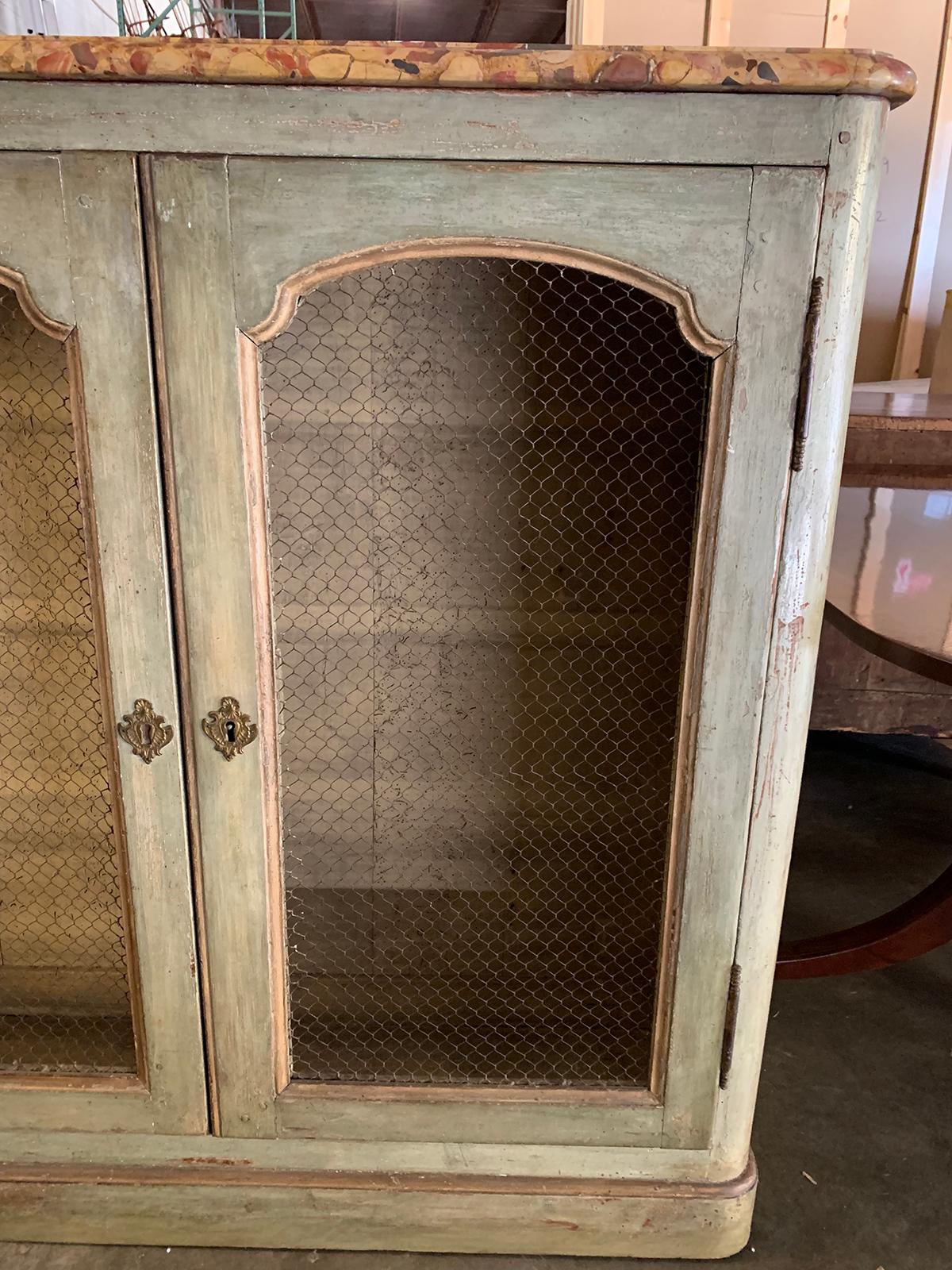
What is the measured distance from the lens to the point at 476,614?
1.43 meters

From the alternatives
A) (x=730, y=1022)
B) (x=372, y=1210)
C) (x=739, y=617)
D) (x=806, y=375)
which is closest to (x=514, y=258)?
(x=806, y=375)

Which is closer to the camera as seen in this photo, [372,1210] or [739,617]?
[739,617]

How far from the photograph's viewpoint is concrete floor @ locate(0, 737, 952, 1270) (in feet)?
4.01

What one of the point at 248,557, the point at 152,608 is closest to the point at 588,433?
the point at 248,557

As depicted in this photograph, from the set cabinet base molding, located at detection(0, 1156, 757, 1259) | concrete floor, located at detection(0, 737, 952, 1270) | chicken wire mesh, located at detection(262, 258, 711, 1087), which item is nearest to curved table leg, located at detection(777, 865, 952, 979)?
concrete floor, located at detection(0, 737, 952, 1270)

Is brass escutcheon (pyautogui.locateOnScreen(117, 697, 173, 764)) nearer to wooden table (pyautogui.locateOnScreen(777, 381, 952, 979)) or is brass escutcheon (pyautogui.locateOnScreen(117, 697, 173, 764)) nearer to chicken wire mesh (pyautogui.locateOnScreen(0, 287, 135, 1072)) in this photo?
chicken wire mesh (pyautogui.locateOnScreen(0, 287, 135, 1072))

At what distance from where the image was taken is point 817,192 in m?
0.89

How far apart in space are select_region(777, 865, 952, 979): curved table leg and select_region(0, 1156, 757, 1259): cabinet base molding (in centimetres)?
52

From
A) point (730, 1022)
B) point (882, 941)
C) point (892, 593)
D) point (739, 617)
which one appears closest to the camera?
point (739, 617)

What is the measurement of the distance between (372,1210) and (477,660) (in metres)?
0.82

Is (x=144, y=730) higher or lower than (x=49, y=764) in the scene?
higher

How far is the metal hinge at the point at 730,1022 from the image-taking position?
1.10 m

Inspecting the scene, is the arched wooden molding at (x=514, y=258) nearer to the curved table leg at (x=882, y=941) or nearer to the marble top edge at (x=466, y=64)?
the marble top edge at (x=466, y=64)

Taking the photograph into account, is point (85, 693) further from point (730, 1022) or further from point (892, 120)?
point (892, 120)
